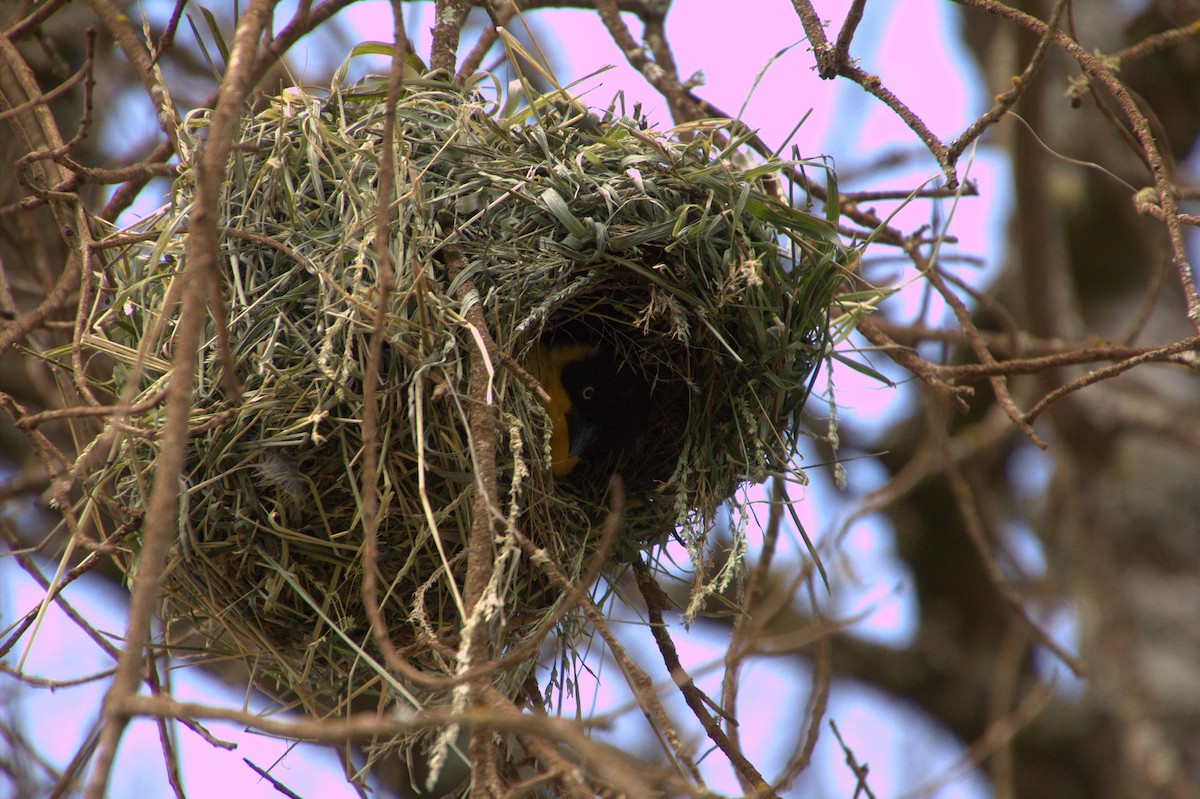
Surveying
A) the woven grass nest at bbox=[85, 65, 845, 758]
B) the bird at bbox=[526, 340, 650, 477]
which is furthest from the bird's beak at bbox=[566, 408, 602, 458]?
the woven grass nest at bbox=[85, 65, 845, 758]

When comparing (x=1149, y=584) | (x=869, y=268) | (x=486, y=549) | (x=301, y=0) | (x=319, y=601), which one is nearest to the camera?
(x=486, y=549)

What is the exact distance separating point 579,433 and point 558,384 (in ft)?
0.44

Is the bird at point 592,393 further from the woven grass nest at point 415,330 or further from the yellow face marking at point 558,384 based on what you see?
the woven grass nest at point 415,330

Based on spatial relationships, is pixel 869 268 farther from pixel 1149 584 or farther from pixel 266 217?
pixel 1149 584

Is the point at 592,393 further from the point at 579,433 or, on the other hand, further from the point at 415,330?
the point at 415,330

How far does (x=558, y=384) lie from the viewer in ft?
6.82

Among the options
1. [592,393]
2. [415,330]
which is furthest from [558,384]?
[415,330]

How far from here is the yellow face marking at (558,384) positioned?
6.41 feet

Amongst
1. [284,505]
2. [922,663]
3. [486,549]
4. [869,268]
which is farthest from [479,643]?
[922,663]

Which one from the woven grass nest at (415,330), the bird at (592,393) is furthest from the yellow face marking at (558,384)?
the woven grass nest at (415,330)

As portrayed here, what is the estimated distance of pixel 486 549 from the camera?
3.68 ft

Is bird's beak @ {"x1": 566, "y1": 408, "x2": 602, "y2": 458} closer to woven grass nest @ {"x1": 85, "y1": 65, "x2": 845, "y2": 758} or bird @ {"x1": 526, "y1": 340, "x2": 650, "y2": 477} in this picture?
bird @ {"x1": 526, "y1": 340, "x2": 650, "y2": 477}

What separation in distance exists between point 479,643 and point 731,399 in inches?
36.2

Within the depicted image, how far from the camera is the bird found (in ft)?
6.70
